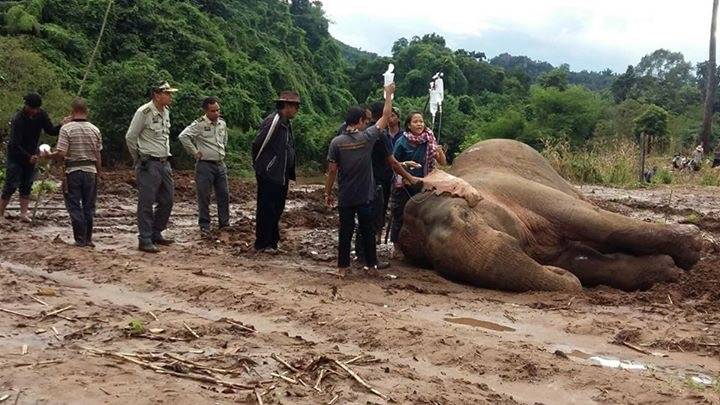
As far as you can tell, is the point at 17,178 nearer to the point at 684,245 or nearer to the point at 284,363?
the point at 284,363

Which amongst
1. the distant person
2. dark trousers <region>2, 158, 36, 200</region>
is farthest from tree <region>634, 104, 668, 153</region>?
dark trousers <region>2, 158, 36, 200</region>

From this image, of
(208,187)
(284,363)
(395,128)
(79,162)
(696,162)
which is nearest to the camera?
(284,363)

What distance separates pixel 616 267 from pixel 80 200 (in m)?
5.33

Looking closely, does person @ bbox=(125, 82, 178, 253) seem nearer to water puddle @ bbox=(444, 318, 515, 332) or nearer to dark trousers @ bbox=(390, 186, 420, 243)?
dark trousers @ bbox=(390, 186, 420, 243)

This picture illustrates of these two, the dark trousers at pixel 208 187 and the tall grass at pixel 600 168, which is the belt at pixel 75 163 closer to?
the dark trousers at pixel 208 187

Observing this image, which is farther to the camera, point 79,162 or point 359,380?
point 79,162

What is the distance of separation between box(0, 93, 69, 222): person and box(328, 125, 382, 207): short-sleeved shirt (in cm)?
367

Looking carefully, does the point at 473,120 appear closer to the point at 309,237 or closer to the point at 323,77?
the point at 323,77

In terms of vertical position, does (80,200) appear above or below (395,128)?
below

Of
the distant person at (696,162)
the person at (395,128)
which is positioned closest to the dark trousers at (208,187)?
the person at (395,128)

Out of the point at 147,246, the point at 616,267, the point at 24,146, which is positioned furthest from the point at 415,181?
the point at 24,146

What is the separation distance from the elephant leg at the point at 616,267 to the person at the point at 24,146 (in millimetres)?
5725

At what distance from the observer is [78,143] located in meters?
8.05

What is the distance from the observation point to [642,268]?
7.46m
